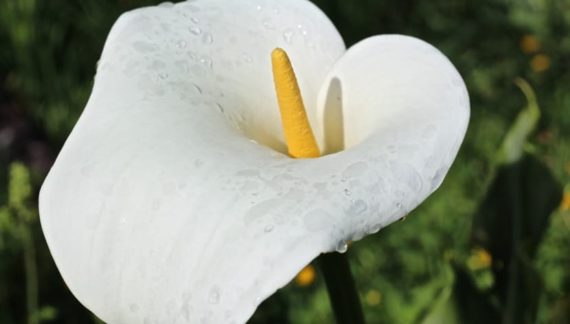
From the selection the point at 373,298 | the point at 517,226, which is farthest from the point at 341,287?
the point at 373,298

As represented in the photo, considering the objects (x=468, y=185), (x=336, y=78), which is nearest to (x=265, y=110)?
(x=336, y=78)

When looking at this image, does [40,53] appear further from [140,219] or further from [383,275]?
[140,219]

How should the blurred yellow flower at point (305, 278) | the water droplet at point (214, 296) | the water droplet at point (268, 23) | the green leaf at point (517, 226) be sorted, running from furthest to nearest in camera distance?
the blurred yellow flower at point (305, 278)
the green leaf at point (517, 226)
the water droplet at point (268, 23)
the water droplet at point (214, 296)

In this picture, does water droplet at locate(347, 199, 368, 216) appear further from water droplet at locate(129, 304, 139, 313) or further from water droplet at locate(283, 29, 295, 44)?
water droplet at locate(283, 29, 295, 44)

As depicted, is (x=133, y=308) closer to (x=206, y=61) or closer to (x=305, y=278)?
(x=206, y=61)

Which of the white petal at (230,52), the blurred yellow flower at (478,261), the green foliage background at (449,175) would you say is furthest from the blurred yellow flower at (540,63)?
the white petal at (230,52)

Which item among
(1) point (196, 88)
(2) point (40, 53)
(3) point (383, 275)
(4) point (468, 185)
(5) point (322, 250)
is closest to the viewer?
(5) point (322, 250)

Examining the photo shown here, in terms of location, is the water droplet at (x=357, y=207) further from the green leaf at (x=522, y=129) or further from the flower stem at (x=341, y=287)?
the green leaf at (x=522, y=129)

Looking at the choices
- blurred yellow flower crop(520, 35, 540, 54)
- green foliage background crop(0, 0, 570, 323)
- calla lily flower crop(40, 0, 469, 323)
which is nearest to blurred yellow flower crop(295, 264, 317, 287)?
green foliage background crop(0, 0, 570, 323)
